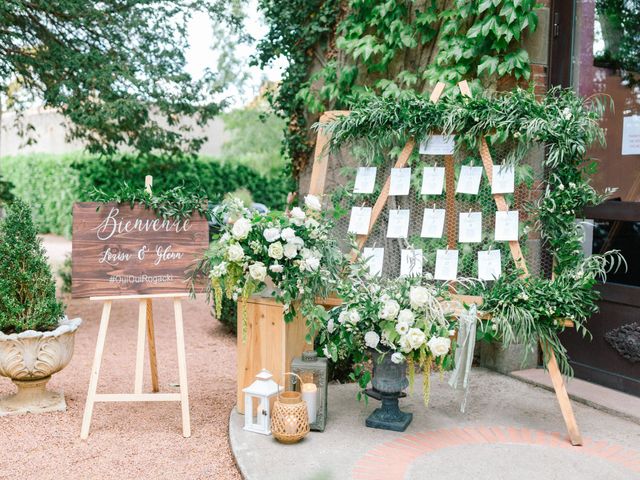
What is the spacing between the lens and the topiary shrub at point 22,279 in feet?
13.6

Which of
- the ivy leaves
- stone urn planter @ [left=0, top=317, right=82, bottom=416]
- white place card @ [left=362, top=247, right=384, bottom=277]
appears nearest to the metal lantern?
white place card @ [left=362, top=247, right=384, bottom=277]

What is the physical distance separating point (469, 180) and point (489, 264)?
19.6 inches

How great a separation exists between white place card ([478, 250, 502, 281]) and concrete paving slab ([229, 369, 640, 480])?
0.88m

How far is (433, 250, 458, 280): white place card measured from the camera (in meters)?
3.82

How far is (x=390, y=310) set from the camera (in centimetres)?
344

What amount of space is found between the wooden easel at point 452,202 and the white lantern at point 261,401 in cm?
96

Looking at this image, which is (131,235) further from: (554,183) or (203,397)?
(554,183)

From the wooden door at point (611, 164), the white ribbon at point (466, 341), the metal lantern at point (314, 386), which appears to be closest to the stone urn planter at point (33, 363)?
the metal lantern at point (314, 386)

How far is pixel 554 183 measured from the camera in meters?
3.71

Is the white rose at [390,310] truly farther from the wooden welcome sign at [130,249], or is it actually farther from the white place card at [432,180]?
the wooden welcome sign at [130,249]

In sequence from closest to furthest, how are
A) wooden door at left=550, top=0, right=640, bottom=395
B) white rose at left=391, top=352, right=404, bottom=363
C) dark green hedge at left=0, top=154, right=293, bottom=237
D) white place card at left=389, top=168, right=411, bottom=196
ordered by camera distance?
1. white rose at left=391, top=352, right=404, bottom=363
2. white place card at left=389, top=168, right=411, bottom=196
3. wooden door at left=550, top=0, right=640, bottom=395
4. dark green hedge at left=0, top=154, right=293, bottom=237

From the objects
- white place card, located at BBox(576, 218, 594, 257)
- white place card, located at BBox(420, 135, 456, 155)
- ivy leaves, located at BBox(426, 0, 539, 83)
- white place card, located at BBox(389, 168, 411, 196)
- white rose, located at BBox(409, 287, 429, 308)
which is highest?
ivy leaves, located at BBox(426, 0, 539, 83)

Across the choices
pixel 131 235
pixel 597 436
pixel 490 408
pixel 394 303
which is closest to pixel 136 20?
pixel 131 235

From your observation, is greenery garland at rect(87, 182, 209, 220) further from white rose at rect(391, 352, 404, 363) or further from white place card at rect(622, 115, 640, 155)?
white place card at rect(622, 115, 640, 155)
